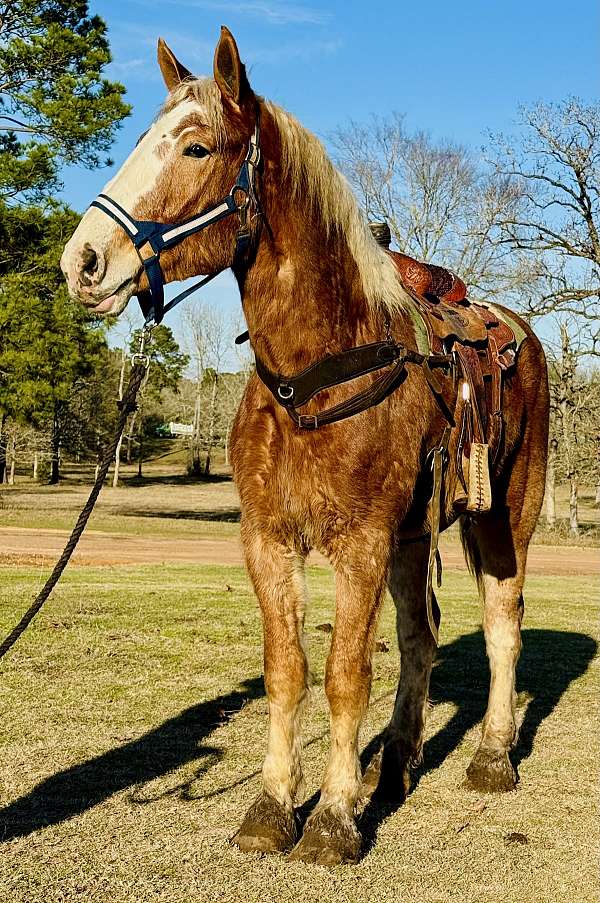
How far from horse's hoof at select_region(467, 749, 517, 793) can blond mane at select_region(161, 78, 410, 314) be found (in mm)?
2549

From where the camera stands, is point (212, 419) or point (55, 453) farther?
point (212, 419)

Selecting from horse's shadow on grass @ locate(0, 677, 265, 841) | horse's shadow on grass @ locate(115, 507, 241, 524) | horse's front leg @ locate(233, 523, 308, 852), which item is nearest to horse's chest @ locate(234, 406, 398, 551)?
horse's front leg @ locate(233, 523, 308, 852)

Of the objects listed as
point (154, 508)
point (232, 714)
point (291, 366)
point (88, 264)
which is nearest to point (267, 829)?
point (291, 366)

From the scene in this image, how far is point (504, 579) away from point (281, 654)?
76.7 inches

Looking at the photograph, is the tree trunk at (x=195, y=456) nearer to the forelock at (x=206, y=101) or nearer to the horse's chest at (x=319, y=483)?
the horse's chest at (x=319, y=483)

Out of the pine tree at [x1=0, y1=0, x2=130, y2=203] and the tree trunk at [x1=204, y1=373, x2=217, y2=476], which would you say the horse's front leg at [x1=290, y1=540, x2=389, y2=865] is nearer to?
the pine tree at [x1=0, y1=0, x2=130, y2=203]

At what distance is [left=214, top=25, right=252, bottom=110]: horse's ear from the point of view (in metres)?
3.33

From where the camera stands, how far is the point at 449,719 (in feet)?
19.6

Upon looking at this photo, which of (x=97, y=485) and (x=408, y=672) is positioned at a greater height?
(x=97, y=485)

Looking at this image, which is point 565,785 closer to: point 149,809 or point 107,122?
point 149,809

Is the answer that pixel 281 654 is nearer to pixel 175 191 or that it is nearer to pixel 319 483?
pixel 319 483

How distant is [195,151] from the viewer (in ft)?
11.3

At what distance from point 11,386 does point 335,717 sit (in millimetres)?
20696

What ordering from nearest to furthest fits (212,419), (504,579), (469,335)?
(469,335), (504,579), (212,419)
